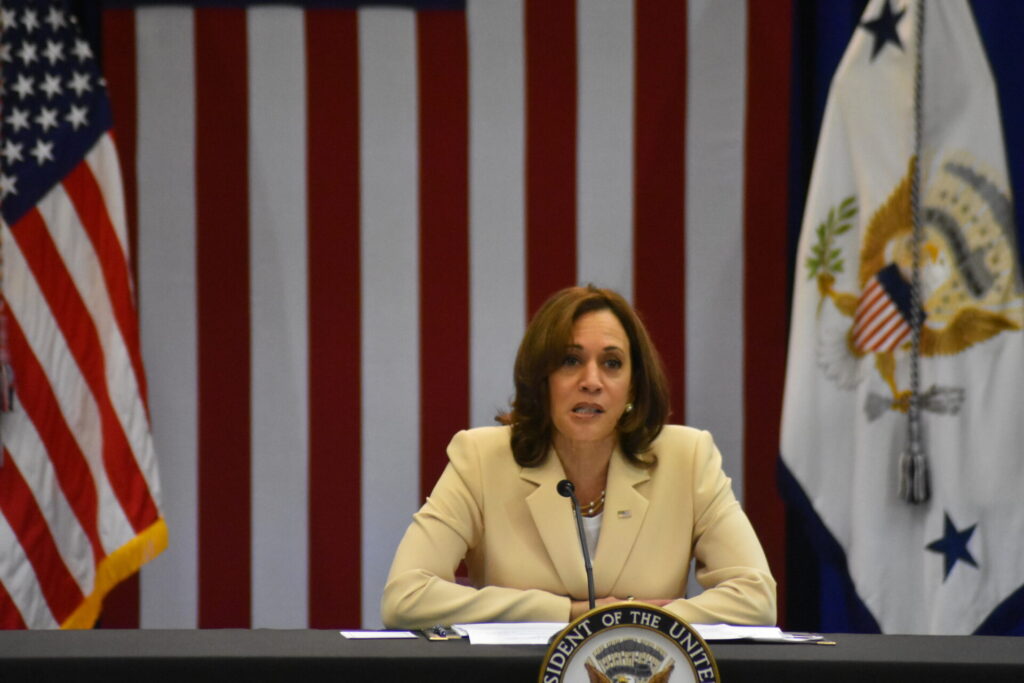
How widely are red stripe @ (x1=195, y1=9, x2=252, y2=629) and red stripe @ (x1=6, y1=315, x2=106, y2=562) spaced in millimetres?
388

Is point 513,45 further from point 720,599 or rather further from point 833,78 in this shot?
point 720,599

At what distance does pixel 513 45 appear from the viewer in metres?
3.53

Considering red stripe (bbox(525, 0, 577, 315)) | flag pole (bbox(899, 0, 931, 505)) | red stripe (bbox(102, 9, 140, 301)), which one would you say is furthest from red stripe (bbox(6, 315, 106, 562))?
flag pole (bbox(899, 0, 931, 505))

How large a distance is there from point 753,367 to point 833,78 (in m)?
0.85

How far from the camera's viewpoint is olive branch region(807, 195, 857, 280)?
10.3ft

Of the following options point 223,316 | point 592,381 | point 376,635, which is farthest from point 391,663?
point 223,316

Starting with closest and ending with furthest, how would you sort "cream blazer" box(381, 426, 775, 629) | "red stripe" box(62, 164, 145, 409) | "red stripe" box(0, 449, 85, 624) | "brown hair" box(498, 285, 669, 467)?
"cream blazer" box(381, 426, 775, 629) < "brown hair" box(498, 285, 669, 467) < "red stripe" box(0, 449, 85, 624) < "red stripe" box(62, 164, 145, 409)

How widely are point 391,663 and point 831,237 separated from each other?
2.04 metres

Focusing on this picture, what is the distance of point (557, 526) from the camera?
Answer: 2.22 meters

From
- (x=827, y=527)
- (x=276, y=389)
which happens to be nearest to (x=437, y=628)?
(x=827, y=527)

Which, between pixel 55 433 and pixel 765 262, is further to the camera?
pixel 765 262

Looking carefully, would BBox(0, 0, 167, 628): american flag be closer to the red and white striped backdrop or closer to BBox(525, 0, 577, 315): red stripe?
the red and white striped backdrop

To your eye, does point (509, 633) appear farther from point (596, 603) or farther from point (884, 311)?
point (884, 311)

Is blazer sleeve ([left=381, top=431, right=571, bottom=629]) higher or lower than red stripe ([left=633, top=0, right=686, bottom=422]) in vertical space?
lower
